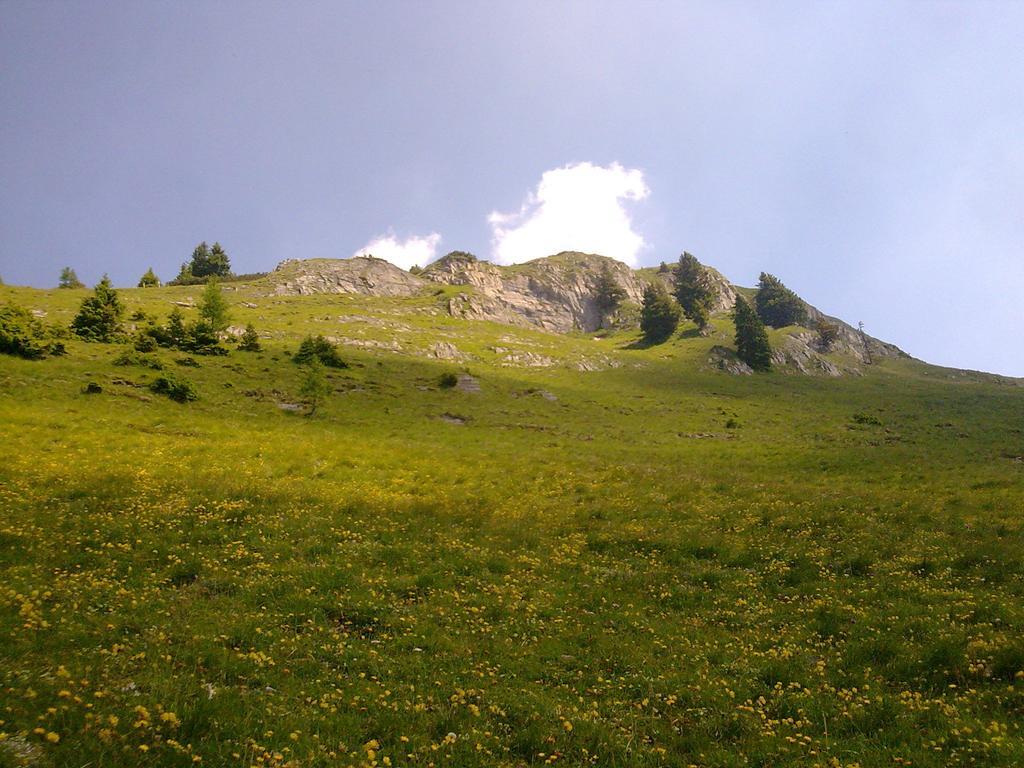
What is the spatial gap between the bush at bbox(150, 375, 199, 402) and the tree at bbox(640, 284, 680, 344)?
97343 mm

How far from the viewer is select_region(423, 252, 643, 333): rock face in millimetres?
145375

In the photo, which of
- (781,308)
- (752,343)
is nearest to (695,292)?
(781,308)

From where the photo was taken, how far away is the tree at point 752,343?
97250 mm

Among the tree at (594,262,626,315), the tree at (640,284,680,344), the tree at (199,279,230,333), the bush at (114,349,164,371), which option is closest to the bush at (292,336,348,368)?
the tree at (199,279,230,333)

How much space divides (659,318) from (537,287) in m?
50.8

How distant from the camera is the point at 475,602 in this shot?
1359 centimetres

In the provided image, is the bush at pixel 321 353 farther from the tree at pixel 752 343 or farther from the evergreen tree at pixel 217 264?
the evergreen tree at pixel 217 264

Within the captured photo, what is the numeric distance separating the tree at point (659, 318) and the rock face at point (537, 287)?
106 feet

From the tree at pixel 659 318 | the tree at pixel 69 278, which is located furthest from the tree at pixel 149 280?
the tree at pixel 659 318

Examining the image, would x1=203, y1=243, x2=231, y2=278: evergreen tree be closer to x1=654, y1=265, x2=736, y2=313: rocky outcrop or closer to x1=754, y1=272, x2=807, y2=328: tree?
x1=654, y1=265, x2=736, y2=313: rocky outcrop

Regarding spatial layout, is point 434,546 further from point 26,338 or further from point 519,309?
point 519,309

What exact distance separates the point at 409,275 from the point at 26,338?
107 metres

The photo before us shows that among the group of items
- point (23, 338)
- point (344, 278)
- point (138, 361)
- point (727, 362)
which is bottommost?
point (138, 361)

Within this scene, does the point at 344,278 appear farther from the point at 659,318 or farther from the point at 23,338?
the point at 23,338
